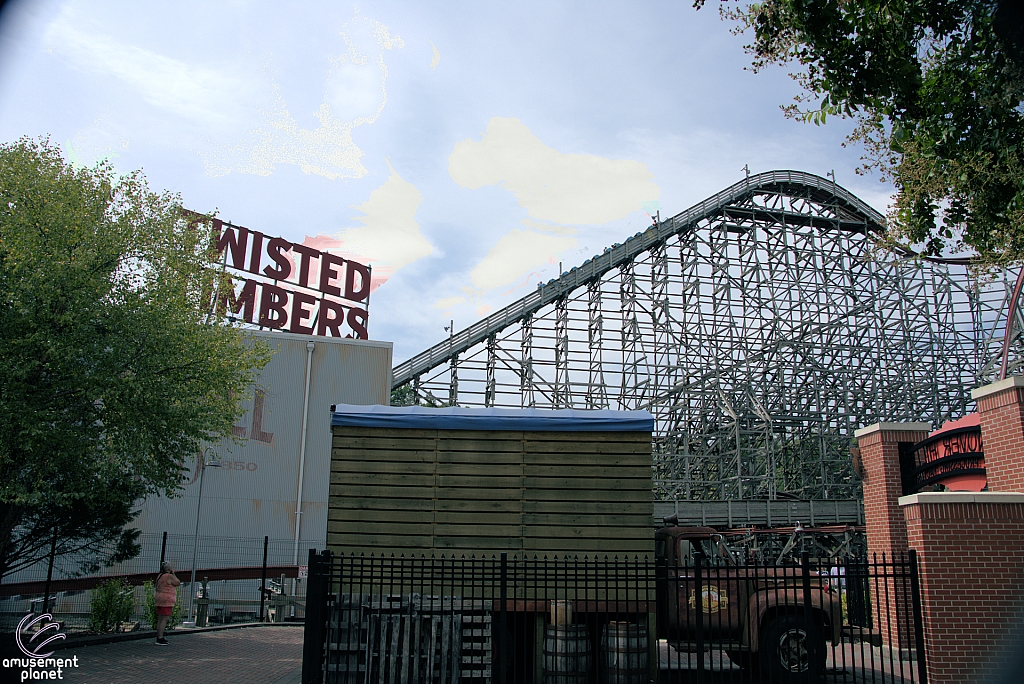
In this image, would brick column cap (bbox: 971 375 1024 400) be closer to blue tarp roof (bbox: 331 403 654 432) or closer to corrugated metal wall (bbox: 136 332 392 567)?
blue tarp roof (bbox: 331 403 654 432)

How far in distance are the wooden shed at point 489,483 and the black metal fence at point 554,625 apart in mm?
324

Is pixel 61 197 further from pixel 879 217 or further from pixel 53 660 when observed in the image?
pixel 879 217

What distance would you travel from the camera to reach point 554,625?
9.60 metres

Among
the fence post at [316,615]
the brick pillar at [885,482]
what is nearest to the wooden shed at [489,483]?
the fence post at [316,615]

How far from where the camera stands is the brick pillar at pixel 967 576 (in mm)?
9266

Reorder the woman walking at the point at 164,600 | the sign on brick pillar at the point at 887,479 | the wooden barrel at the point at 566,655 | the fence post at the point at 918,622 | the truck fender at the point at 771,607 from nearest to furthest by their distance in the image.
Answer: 1. the fence post at the point at 918,622
2. the wooden barrel at the point at 566,655
3. the truck fender at the point at 771,607
4. the sign on brick pillar at the point at 887,479
5. the woman walking at the point at 164,600

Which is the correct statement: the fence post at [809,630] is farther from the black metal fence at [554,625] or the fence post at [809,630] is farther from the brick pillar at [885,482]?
the brick pillar at [885,482]

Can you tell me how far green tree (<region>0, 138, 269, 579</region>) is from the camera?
492 inches

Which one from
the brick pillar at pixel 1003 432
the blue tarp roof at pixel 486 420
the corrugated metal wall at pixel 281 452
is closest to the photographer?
the blue tarp roof at pixel 486 420

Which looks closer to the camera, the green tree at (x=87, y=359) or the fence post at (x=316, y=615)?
the fence post at (x=316, y=615)

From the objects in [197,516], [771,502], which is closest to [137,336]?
[197,516]

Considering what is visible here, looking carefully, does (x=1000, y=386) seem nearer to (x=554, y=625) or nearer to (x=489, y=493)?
(x=554, y=625)

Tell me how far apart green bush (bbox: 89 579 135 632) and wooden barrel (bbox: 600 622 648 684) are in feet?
34.1

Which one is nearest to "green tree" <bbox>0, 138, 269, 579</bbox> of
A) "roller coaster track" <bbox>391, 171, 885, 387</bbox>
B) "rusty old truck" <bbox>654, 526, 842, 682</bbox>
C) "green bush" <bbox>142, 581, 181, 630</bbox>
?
"green bush" <bbox>142, 581, 181, 630</bbox>
